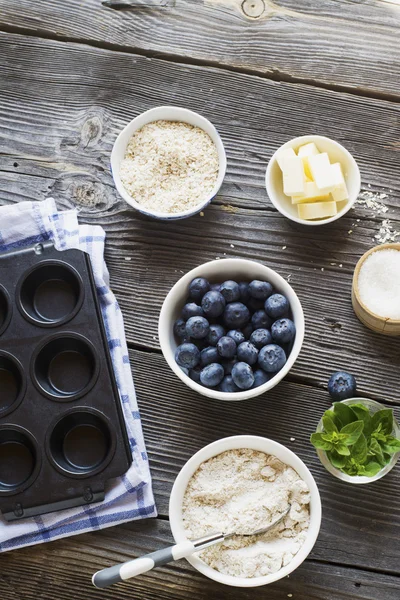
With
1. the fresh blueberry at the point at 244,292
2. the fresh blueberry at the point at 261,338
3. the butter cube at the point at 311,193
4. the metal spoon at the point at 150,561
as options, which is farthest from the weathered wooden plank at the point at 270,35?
the metal spoon at the point at 150,561

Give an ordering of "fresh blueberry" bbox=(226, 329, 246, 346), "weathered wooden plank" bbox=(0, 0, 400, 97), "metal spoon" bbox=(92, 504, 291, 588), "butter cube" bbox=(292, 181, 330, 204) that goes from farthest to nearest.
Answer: "weathered wooden plank" bbox=(0, 0, 400, 97)
"butter cube" bbox=(292, 181, 330, 204)
"fresh blueberry" bbox=(226, 329, 246, 346)
"metal spoon" bbox=(92, 504, 291, 588)

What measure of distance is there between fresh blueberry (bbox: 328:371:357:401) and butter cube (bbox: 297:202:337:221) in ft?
1.16

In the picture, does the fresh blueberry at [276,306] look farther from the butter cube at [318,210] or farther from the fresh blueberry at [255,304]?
the butter cube at [318,210]

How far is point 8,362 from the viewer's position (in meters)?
1.65

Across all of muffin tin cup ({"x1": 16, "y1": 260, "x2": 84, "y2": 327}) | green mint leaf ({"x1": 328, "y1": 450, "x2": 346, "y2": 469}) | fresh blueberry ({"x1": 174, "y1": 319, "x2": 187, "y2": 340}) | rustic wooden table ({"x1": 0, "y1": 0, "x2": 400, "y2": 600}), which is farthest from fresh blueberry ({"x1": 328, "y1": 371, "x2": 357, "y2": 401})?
muffin tin cup ({"x1": 16, "y1": 260, "x2": 84, "y2": 327})

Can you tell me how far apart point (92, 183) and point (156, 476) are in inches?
27.8

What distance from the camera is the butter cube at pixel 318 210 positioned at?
1691 millimetres

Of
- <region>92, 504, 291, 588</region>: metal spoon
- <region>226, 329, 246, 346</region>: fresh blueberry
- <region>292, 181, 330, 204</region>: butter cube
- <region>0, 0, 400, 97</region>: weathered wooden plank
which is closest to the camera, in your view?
<region>92, 504, 291, 588</region>: metal spoon

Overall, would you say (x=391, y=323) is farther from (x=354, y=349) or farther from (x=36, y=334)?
(x=36, y=334)

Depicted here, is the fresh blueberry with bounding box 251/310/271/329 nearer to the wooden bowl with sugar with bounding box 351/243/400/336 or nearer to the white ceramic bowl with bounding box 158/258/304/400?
the white ceramic bowl with bounding box 158/258/304/400

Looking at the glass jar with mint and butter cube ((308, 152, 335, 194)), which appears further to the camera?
butter cube ((308, 152, 335, 194))

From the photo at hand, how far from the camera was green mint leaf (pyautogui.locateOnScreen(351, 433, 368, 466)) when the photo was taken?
1.53 metres

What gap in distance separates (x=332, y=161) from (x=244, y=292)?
40 cm

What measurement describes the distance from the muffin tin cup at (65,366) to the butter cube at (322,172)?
62 cm
